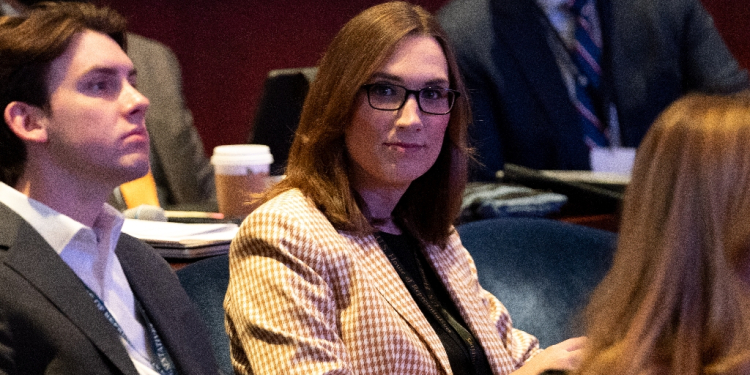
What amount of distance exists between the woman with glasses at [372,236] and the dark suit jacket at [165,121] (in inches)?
52.4

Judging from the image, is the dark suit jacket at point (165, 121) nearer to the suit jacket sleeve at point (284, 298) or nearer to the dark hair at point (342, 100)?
the dark hair at point (342, 100)

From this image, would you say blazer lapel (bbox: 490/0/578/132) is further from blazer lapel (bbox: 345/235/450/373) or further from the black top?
blazer lapel (bbox: 345/235/450/373)

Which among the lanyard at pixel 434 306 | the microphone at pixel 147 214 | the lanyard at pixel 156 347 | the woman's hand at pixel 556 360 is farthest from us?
the microphone at pixel 147 214

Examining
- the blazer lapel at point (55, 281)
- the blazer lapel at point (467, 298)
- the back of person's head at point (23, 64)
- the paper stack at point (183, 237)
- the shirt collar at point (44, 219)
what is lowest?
the blazer lapel at point (467, 298)

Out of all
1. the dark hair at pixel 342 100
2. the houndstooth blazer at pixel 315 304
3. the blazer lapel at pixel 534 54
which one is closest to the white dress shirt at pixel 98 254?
the houndstooth blazer at pixel 315 304

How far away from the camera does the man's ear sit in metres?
1.06

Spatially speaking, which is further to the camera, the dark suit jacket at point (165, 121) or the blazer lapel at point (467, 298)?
the dark suit jacket at point (165, 121)

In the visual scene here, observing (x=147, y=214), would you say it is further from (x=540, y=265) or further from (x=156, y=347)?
(x=540, y=265)

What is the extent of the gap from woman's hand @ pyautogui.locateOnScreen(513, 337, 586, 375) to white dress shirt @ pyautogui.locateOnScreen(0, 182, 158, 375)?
582mm

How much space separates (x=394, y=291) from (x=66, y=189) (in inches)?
20.8

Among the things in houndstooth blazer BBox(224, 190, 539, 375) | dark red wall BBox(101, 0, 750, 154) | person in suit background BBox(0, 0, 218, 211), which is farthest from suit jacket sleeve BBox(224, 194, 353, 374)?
dark red wall BBox(101, 0, 750, 154)

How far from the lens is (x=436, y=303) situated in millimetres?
1414

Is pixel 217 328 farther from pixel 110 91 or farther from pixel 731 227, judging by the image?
pixel 731 227

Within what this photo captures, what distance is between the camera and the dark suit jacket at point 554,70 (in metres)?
2.62
